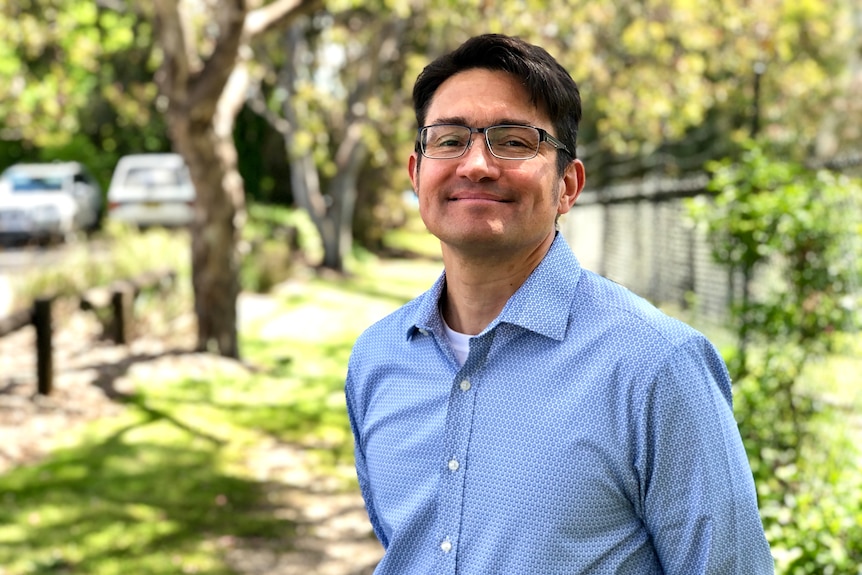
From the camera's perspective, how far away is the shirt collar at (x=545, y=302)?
1.96 meters

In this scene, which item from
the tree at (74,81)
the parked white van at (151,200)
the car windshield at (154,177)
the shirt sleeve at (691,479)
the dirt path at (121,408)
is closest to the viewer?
the shirt sleeve at (691,479)

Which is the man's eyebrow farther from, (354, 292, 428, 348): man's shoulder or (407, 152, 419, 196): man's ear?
(354, 292, 428, 348): man's shoulder

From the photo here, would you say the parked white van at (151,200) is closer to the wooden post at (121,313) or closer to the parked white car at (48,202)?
the parked white car at (48,202)

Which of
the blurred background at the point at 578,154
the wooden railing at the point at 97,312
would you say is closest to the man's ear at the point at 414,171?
the blurred background at the point at 578,154

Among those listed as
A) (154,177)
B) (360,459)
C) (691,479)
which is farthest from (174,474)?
(154,177)

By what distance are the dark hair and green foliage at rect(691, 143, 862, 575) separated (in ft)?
9.59

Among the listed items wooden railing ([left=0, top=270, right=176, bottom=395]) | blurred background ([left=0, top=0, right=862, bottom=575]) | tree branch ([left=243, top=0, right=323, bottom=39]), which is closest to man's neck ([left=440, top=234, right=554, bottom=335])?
blurred background ([left=0, top=0, right=862, bottom=575])

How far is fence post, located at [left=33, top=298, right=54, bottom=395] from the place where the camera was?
8188mm

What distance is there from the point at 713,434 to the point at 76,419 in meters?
7.04

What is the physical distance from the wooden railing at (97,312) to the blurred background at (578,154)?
73 cm

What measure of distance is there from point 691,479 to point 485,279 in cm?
59

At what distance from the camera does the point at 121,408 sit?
27.5 feet

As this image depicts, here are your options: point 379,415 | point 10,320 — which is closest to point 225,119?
point 10,320

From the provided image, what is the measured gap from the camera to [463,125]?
6.70 ft
